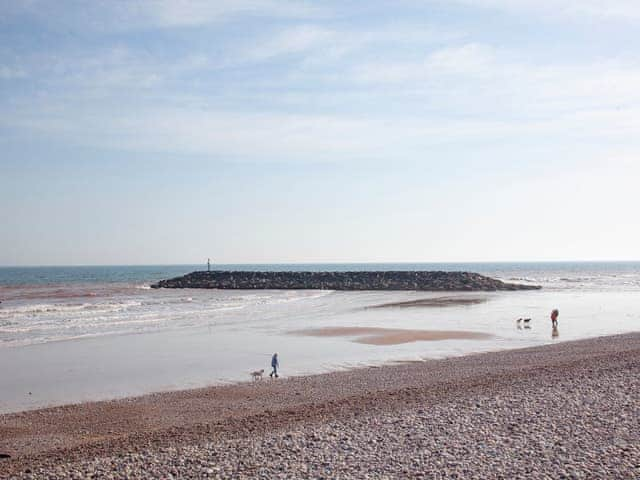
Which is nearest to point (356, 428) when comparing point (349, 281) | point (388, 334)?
point (388, 334)

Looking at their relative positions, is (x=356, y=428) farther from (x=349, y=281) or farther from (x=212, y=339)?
(x=349, y=281)

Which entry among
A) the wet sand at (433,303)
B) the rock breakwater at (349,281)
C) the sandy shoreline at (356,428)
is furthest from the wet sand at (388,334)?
the rock breakwater at (349,281)

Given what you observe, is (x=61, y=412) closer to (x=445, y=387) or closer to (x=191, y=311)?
(x=445, y=387)

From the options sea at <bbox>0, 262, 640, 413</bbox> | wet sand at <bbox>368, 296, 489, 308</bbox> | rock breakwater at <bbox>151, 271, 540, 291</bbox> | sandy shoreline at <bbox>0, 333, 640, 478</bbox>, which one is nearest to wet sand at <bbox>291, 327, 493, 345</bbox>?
sea at <bbox>0, 262, 640, 413</bbox>

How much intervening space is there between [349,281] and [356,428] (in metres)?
60.2

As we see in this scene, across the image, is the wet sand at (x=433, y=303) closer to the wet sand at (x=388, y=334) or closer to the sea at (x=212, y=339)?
the sea at (x=212, y=339)

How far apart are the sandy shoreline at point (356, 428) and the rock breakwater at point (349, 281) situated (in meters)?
47.3

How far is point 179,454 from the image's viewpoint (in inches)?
352

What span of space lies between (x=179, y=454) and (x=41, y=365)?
464 inches

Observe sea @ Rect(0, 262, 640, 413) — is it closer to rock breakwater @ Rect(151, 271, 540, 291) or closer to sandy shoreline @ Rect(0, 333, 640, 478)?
sandy shoreline @ Rect(0, 333, 640, 478)

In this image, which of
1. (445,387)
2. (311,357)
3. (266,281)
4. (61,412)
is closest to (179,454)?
(61,412)

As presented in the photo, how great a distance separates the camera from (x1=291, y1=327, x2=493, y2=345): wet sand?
79.5 feet

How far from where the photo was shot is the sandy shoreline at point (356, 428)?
8367 mm

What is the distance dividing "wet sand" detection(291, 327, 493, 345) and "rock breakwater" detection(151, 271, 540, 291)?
34213 millimetres
